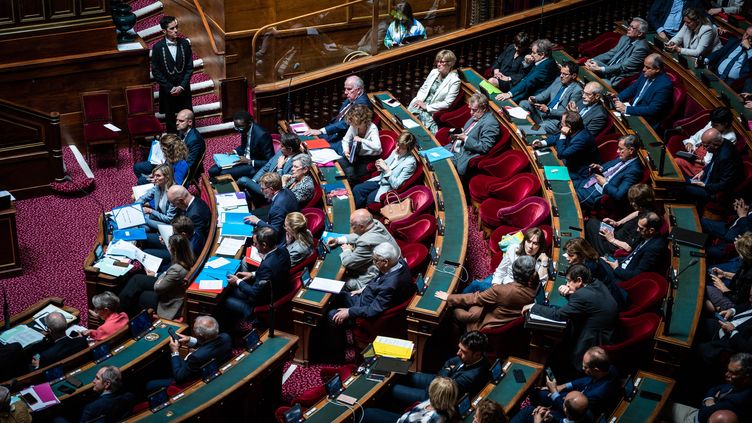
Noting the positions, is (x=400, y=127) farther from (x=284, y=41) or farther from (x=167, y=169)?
(x=167, y=169)

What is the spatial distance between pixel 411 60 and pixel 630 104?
2.51 metres

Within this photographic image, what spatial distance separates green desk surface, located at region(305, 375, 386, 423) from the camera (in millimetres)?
5988

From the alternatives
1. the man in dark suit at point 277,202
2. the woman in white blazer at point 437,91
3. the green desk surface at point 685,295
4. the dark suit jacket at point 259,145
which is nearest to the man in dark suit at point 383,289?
the man in dark suit at point 277,202

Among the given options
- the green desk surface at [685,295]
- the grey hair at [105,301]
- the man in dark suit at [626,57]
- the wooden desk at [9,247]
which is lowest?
the wooden desk at [9,247]

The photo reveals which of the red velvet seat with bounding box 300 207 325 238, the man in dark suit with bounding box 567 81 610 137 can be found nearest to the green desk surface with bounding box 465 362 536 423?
the red velvet seat with bounding box 300 207 325 238

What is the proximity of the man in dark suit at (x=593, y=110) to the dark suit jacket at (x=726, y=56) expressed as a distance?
1852 millimetres

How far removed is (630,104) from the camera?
9.95 metres

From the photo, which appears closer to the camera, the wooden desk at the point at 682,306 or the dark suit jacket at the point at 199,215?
the wooden desk at the point at 682,306

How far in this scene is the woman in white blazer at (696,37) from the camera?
34.4ft

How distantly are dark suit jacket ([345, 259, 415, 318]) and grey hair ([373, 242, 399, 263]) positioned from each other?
4.5 inches

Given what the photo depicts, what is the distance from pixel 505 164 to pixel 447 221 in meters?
1.38

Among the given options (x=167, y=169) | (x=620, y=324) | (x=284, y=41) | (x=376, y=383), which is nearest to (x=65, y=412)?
(x=376, y=383)

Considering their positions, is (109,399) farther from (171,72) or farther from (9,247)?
(171,72)

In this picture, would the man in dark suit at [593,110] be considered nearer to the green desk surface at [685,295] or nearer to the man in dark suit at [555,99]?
the man in dark suit at [555,99]
